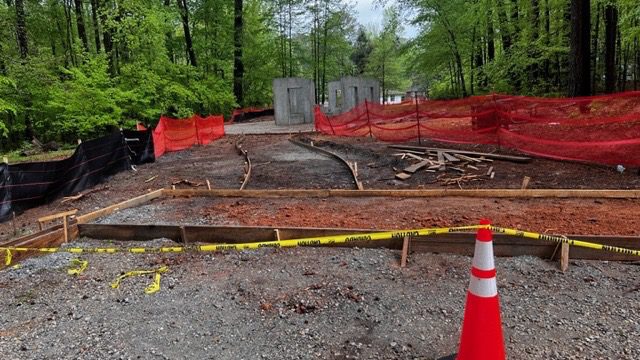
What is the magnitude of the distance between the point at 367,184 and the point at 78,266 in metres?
6.02

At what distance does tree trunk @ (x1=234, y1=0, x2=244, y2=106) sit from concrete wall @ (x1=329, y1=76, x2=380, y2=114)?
8.22m

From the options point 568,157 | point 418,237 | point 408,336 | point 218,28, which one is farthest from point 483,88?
point 408,336

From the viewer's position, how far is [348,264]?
15.2ft

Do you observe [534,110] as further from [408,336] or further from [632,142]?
[408,336]

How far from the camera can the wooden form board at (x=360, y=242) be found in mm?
4359

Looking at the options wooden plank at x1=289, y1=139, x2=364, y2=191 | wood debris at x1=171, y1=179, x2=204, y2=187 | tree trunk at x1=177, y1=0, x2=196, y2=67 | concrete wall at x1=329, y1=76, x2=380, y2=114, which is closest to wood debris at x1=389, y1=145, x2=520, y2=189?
wooden plank at x1=289, y1=139, x2=364, y2=191

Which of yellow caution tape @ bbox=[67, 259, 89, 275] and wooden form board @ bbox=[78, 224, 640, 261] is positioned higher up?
wooden form board @ bbox=[78, 224, 640, 261]

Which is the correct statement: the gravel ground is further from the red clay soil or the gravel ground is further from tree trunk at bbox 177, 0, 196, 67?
tree trunk at bbox 177, 0, 196, 67

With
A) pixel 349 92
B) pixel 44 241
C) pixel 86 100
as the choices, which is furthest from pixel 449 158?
pixel 349 92

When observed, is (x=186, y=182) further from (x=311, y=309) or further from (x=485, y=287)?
(x=485, y=287)

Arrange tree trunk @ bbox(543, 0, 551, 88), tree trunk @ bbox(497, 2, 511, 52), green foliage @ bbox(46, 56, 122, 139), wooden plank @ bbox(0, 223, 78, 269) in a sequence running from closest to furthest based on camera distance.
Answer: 1. wooden plank @ bbox(0, 223, 78, 269)
2. green foliage @ bbox(46, 56, 122, 139)
3. tree trunk @ bbox(543, 0, 551, 88)
4. tree trunk @ bbox(497, 2, 511, 52)

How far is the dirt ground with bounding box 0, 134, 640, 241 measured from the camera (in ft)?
19.3

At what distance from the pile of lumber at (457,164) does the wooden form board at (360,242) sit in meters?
4.20

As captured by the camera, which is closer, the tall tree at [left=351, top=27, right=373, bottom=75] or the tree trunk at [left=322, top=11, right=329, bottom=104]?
the tree trunk at [left=322, top=11, right=329, bottom=104]
